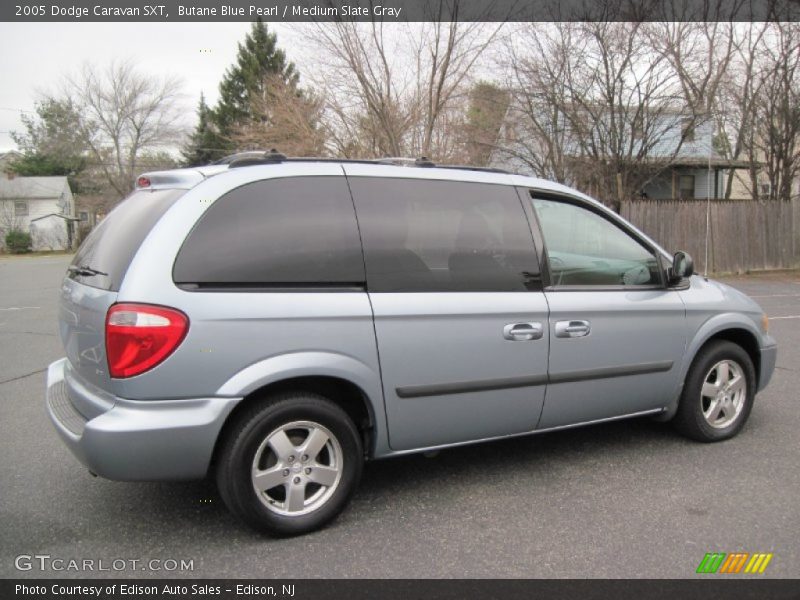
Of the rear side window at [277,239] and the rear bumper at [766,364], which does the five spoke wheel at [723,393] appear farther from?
the rear side window at [277,239]

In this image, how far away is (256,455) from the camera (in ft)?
9.67

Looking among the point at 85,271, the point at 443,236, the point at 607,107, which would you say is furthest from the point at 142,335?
the point at 607,107

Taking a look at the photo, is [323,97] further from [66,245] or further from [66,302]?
[66,245]

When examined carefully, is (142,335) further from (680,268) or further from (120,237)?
(680,268)

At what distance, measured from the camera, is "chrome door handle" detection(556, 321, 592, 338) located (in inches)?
144

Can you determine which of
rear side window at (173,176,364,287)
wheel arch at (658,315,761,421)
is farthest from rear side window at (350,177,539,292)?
wheel arch at (658,315,761,421)

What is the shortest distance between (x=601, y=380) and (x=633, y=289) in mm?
643

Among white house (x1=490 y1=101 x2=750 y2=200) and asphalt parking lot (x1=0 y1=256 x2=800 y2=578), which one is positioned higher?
white house (x1=490 y1=101 x2=750 y2=200)

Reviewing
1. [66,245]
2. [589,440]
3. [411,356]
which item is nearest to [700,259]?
[589,440]

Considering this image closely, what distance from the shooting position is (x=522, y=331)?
3539 mm

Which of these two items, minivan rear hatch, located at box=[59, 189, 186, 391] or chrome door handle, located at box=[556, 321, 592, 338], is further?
chrome door handle, located at box=[556, 321, 592, 338]

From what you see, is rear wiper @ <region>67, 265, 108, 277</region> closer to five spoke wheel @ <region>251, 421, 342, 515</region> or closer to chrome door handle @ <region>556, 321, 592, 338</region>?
five spoke wheel @ <region>251, 421, 342, 515</region>

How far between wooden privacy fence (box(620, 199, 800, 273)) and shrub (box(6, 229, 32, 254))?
40.8m

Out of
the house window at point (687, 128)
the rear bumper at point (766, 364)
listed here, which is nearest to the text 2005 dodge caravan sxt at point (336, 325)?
the rear bumper at point (766, 364)
